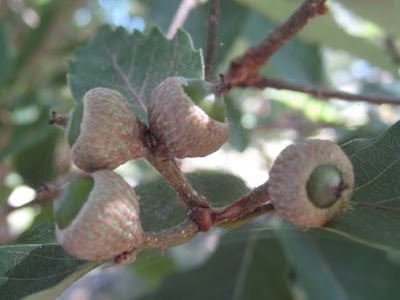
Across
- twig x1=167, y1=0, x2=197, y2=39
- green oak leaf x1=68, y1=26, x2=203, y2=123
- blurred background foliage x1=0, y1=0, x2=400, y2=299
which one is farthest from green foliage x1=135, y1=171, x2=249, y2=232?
twig x1=167, y1=0, x2=197, y2=39

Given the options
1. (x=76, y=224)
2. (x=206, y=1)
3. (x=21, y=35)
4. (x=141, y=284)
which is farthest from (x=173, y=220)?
(x=21, y=35)

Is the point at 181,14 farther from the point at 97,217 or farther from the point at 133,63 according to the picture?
the point at 97,217

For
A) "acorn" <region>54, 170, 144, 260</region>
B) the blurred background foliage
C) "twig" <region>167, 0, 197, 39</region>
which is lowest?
the blurred background foliage

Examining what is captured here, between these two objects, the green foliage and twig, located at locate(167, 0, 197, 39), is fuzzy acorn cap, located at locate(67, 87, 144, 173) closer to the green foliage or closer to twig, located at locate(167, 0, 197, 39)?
the green foliage

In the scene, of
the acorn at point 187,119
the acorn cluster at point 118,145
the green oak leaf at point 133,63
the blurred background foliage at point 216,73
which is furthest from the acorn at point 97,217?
the green oak leaf at point 133,63

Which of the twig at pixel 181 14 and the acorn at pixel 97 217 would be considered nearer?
the acorn at pixel 97 217

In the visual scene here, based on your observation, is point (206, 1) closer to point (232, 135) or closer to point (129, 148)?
point (232, 135)

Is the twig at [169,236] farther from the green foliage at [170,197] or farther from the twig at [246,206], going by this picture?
the green foliage at [170,197]
